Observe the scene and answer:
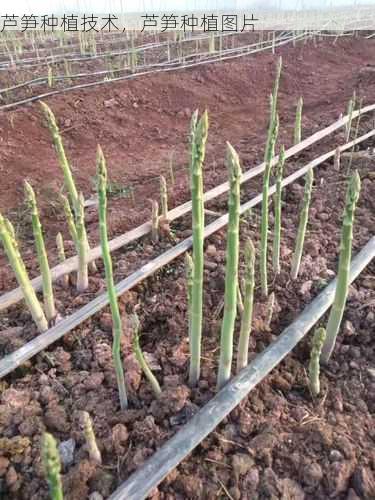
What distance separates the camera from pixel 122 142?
16.3 ft

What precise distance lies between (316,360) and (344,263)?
1.31 ft

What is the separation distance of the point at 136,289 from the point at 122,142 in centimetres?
322

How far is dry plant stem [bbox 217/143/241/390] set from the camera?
1.21 metres

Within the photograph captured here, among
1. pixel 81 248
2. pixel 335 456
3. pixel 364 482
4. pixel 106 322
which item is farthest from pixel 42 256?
pixel 364 482

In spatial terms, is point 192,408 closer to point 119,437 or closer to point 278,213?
point 119,437

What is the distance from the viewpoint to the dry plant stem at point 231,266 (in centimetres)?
121

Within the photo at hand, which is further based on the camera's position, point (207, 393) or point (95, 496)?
point (207, 393)

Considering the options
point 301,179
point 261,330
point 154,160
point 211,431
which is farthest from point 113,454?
point 154,160

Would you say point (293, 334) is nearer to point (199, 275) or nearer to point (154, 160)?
point (199, 275)

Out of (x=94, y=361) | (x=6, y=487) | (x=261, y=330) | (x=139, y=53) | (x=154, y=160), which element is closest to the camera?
(x=6, y=487)

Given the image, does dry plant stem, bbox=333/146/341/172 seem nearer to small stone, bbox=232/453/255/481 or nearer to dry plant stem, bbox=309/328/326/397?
dry plant stem, bbox=309/328/326/397

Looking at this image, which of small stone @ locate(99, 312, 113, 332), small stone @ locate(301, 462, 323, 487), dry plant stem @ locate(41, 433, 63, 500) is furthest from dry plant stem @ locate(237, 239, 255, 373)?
dry plant stem @ locate(41, 433, 63, 500)

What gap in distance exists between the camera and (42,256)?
1830 mm

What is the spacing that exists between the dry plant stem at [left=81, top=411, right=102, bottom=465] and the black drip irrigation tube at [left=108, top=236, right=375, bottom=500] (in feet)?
0.50
